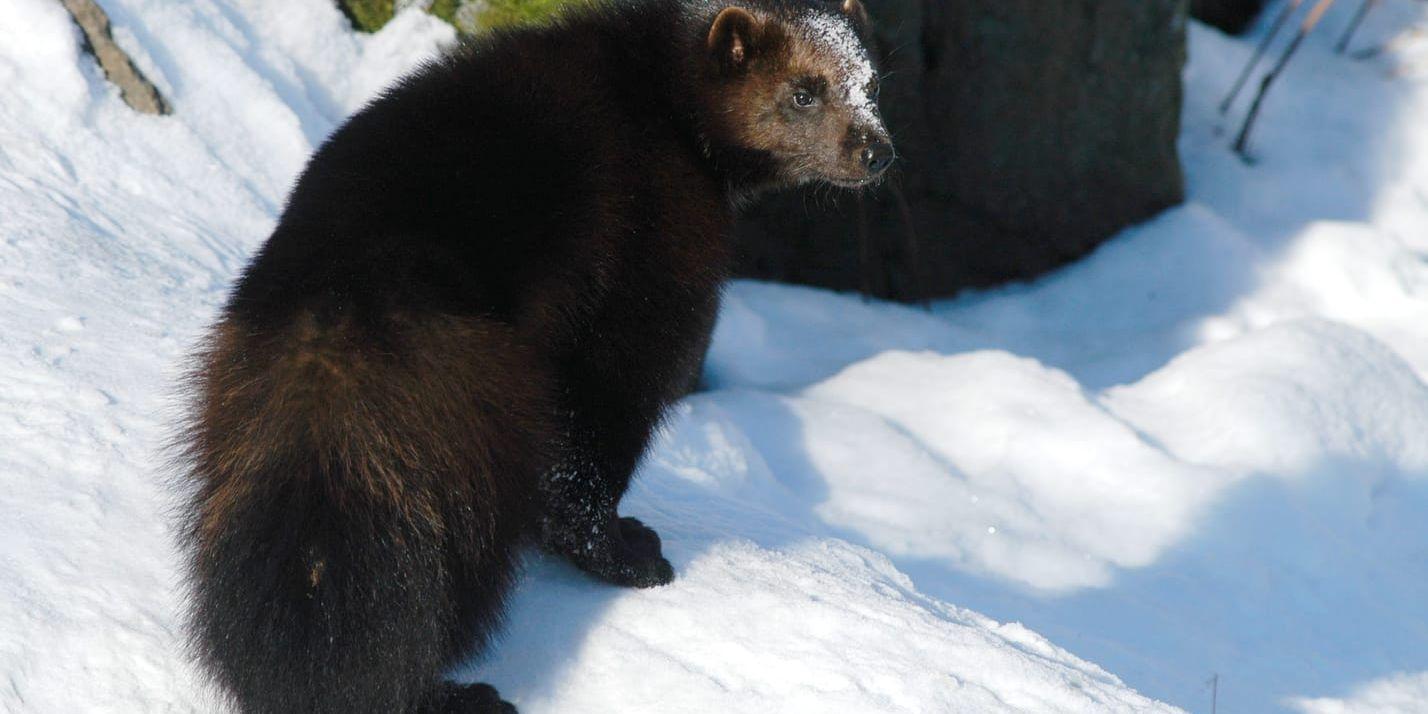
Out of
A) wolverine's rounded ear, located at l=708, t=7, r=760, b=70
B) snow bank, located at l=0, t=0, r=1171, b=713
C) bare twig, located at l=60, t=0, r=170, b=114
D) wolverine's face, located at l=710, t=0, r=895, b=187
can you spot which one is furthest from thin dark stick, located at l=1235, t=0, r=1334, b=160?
bare twig, located at l=60, t=0, r=170, b=114

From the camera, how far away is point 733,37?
3.54 metres

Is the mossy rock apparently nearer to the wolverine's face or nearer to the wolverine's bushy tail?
the wolverine's face

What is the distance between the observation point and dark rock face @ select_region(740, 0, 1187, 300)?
23.9 feet

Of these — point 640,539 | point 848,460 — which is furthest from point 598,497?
point 848,460

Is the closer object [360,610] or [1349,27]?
[360,610]

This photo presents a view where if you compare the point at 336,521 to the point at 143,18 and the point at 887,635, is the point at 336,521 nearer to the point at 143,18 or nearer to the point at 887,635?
the point at 887,635

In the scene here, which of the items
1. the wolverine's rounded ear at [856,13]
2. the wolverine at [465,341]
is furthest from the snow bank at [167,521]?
the wolverine's rounded ear at [856,13]

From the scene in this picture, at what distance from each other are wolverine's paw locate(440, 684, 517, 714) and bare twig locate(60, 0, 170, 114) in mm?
2871

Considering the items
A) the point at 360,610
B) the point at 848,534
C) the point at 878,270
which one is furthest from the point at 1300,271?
the point at 360,610

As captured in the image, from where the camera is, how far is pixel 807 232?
7.28 metres

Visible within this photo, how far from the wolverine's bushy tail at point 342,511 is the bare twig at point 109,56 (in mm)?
2493

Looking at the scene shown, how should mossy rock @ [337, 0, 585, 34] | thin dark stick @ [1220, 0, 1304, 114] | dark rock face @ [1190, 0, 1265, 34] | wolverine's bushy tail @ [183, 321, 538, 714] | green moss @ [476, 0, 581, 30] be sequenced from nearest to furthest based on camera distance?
wolverine's bushy tail @ [183, 321, 538, 714] < green moss @ [476, 0, 581, 30] < mossy rock @ [337, 0, 585, 34] < thin dark stick @ [1220, 0, 1304, 114] < dark rock face @ [1190, 0, 1265, 34]

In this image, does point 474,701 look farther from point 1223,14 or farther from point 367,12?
point 1223,14

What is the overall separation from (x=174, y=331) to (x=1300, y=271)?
19.8 ft
